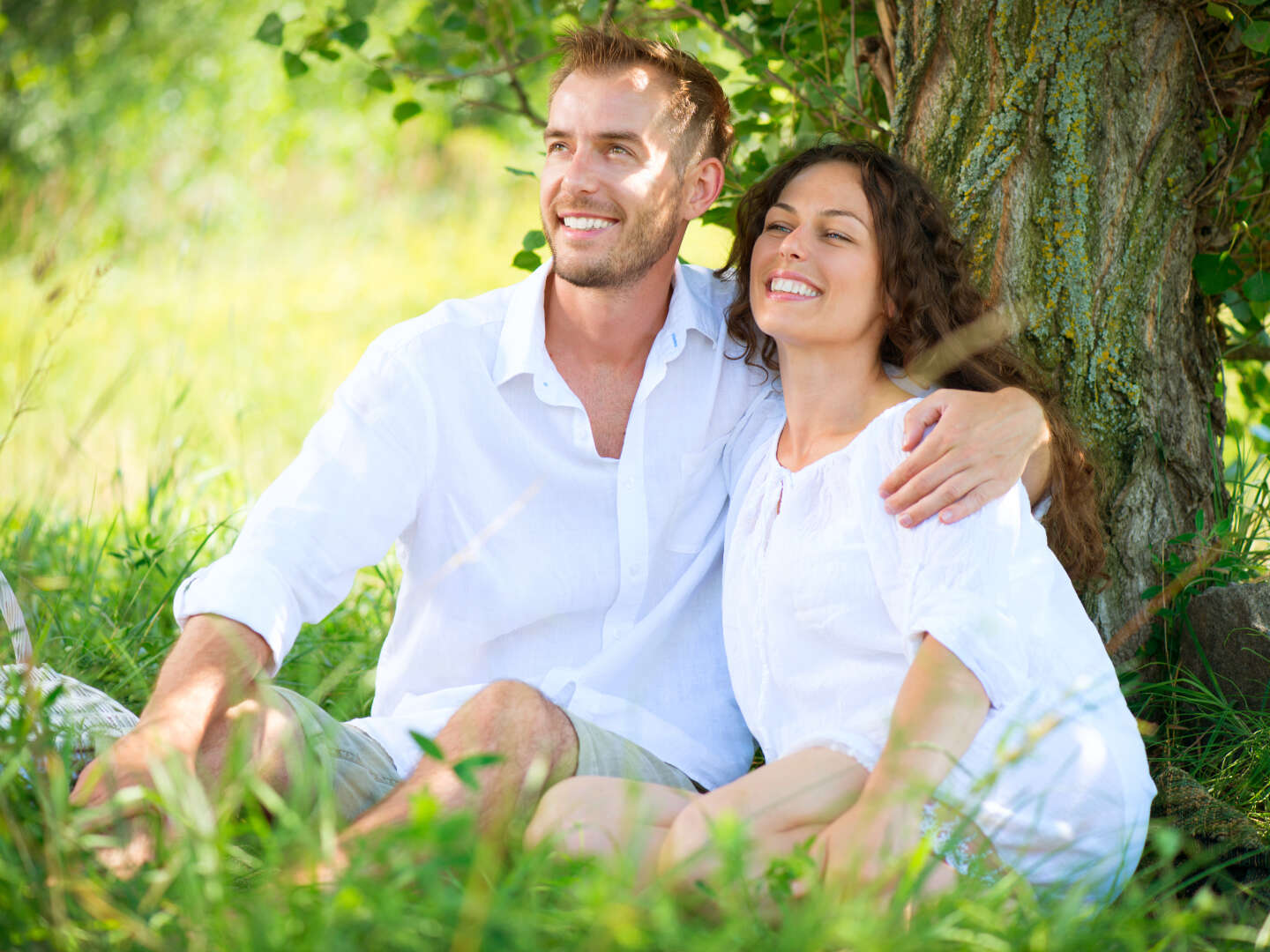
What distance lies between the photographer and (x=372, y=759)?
231cm

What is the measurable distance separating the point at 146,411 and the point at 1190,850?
214 inches

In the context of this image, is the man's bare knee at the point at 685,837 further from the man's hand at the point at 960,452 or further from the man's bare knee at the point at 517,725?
the man's hand at the point at 960,452

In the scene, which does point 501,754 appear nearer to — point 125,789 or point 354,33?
point 125,789

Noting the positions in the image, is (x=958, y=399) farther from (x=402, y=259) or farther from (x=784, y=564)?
(x=402, y=259)

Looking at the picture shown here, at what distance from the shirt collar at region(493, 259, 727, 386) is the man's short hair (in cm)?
34

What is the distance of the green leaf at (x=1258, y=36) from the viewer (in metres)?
2.50

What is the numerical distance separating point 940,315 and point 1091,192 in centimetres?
52

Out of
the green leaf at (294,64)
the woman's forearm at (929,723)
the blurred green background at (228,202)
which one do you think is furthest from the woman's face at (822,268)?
the blurred green background at (228,202)

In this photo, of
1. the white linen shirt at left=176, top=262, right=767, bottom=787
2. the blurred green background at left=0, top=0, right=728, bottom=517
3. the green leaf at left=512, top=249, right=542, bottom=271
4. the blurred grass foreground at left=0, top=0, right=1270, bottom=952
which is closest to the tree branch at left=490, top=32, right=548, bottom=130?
the green leaf at left=512, top=249, right=542, bottom=271

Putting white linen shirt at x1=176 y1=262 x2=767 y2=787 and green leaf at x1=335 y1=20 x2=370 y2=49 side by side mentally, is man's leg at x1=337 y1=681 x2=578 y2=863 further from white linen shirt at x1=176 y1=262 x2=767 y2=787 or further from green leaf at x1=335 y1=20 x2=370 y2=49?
green leaf at x1=335 y1=20 x2=370 y2=49

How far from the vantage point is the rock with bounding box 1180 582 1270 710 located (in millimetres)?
2527

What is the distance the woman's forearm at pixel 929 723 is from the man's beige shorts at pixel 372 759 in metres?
0.48

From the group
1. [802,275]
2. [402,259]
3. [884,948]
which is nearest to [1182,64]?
[802,275]

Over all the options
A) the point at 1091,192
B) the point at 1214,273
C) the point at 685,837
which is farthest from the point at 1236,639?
the point at 685,837
